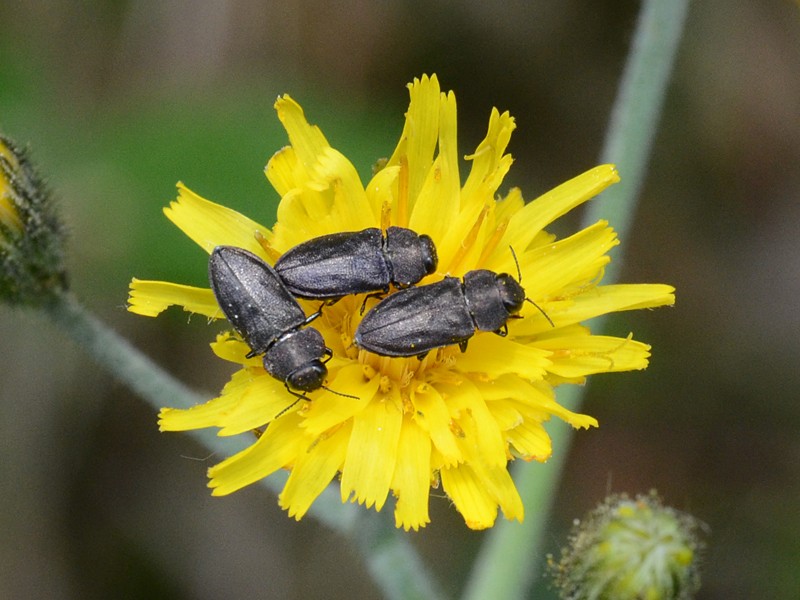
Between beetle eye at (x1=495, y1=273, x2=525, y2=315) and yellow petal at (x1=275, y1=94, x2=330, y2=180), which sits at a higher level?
yellow petal at (x1=275, y1=94, x2=330, y2=180)

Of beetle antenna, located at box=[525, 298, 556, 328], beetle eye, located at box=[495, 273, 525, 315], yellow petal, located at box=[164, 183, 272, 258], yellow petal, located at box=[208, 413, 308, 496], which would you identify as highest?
beetle antenna, located at box=[525, 298, 556, 328]

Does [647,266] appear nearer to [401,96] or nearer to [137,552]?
[401,96]

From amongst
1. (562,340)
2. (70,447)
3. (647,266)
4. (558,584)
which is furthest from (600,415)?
(70,447)

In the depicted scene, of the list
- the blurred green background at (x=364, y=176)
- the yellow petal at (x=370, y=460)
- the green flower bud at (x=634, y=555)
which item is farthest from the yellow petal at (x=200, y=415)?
the blurred green background at (x=364, y=176)

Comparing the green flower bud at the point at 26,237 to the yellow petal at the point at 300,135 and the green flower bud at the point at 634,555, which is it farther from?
the green flower bud at the point at 634,555

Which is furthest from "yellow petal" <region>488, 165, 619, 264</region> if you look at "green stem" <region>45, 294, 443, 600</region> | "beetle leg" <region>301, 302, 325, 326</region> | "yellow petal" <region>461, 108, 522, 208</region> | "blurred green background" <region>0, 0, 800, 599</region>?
"blurred green background" <region>0, 0, 800, 599</region>

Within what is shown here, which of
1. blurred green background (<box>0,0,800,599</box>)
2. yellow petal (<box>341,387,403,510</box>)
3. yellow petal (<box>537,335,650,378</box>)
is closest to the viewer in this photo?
yellow petal (<box>341,387,403,510</box>)

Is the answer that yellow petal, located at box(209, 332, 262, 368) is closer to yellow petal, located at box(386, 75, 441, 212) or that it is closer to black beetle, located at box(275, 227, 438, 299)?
black beetle, located at box(275, 227, 438, 299)
